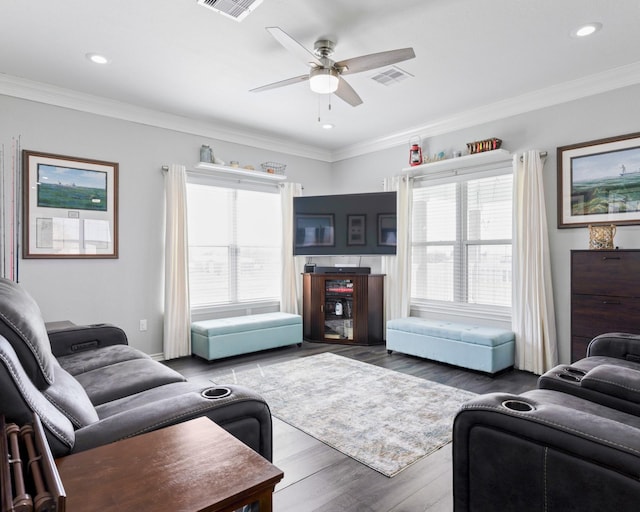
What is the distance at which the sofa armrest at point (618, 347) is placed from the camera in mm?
2410

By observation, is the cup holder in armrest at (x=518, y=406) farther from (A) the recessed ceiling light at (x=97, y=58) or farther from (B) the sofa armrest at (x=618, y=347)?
(A) the recessed ceiling light at (x=97, y=58)

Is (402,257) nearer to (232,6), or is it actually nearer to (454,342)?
(454,342)

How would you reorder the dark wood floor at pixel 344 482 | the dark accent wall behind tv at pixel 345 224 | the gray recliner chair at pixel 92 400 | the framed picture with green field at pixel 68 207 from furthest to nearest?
the dark accent wall behind tv at pixel 345 224
the framed picture with green field at pixel 68 207
the dark wood floor at pixel 344 482
the gray recliner chair at pixel 92 400

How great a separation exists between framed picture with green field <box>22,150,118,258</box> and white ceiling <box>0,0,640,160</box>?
0.64 metres

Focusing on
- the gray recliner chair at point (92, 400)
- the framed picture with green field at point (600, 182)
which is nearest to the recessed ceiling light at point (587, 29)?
the framed picture with green field at point (600, 182)

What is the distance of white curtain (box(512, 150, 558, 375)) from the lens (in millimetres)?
3770

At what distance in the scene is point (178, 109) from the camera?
4.23 m

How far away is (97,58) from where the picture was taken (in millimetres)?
3080

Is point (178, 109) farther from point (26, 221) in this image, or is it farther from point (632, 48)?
point (632, 48)

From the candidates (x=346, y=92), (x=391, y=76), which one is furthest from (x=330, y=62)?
(x=391, y=76)

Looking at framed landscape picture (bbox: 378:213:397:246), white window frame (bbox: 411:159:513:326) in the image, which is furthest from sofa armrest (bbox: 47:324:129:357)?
white window frame (bbox: 411:159:513:326)

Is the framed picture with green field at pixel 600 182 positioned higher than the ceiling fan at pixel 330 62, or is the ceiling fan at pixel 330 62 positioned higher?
the ceiling fan at pixel 330 62

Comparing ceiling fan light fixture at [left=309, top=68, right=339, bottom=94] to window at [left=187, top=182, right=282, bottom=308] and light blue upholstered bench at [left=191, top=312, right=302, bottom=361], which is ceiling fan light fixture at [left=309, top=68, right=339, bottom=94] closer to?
window at [left=187, top=182, right=282, bottom=308]

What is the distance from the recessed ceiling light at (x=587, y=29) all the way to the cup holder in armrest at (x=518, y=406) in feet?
8.73
